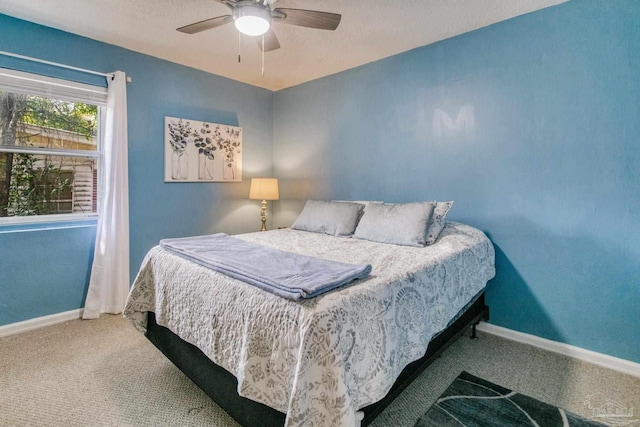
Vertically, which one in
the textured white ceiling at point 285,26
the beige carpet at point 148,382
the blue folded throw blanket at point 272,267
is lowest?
the beige carpet at point 148,382

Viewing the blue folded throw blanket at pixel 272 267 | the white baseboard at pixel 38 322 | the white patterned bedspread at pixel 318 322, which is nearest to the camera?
the white patterned bedspread at pixel 318 322

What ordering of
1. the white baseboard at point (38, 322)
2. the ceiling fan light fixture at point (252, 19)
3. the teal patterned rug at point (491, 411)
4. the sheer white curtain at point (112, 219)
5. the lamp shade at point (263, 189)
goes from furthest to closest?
the lamp shade at point (263, 189)
the sheer white curtain at point (112, 219)
the white baseboard at point (38, 322)
the ceiling fan light fixture at point (252, 19)
the teal patterned rug at point (491, 411)

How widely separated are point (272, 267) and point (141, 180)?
223cm

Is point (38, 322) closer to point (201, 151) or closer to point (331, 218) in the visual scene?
point (201, 151)

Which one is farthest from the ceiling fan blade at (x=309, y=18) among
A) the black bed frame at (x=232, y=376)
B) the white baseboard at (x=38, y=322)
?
the white baseboard at (x=38, y=322)

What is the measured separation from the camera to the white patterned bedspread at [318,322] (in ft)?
3.61

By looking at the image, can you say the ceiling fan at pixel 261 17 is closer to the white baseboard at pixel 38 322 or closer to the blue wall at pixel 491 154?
the blue wall at pixel 491 154

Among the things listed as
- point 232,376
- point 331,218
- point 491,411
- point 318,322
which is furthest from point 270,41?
point 491,411

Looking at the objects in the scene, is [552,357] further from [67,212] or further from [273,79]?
[67,212]

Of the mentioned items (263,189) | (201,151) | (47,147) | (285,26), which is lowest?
(263,189)

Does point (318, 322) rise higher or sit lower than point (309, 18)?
lower

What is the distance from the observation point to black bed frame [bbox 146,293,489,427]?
1.34 m

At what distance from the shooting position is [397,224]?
8.14 ft

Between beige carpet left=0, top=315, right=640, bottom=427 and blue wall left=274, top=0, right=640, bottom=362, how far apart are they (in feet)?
1.21
